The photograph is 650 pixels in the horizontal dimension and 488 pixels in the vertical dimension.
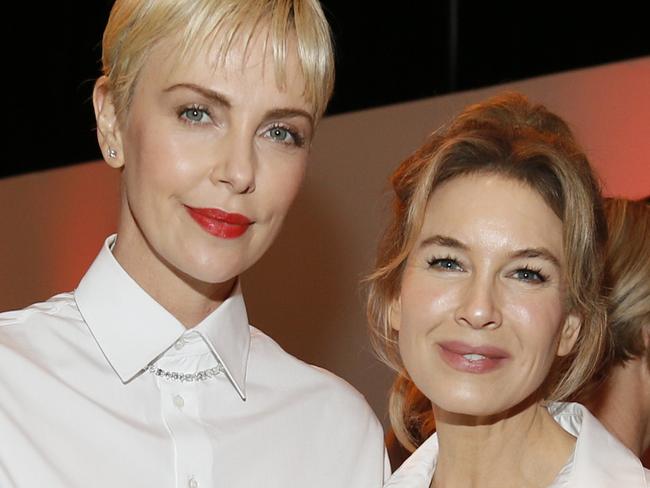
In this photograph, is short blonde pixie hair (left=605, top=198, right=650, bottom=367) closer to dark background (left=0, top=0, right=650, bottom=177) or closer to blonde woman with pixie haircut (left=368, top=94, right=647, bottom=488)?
blonde woman with pixie haircut (left=368, top=94, right=647, bottom=488)

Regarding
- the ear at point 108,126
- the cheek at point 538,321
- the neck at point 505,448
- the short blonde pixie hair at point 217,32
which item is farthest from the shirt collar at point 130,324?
the cheek at point 538,321

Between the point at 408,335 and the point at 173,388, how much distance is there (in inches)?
15.8

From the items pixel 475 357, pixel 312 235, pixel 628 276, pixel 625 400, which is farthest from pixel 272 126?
pixel 312 235

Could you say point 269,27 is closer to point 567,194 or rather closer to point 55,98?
point 567,194

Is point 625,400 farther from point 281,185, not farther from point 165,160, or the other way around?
point 165,160

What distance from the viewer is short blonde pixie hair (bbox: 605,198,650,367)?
2.71 m

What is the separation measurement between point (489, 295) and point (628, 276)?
2.29ft

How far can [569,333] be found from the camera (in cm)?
225

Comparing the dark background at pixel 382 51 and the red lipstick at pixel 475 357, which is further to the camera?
the dark background at pixel 382 51

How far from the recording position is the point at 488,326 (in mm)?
2105

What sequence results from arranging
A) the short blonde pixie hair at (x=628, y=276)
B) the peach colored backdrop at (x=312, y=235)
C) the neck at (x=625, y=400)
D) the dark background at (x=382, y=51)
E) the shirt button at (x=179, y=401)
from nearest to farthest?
1. the shirt button at (x=179, y=401)
2. the short blonde pixie hair at (x=628, y=276)
3. the neck at (x=625, y=400)
4. the peach colored backdrop at (x=312, y=235)
5. the dark background at (x=382, y=51)

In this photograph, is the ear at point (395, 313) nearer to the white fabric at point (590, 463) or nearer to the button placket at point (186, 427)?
the white fabric at point (590, 463)

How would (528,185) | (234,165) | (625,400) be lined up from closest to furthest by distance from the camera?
1. (234,165)
2. (528,185)
3. (625,400)

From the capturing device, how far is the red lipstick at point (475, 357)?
212 cm
